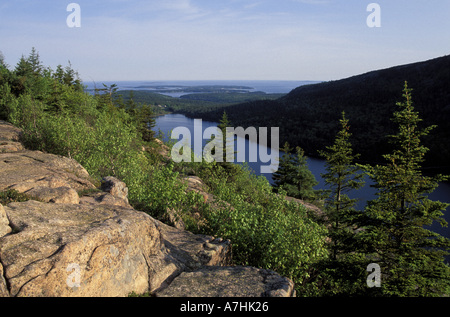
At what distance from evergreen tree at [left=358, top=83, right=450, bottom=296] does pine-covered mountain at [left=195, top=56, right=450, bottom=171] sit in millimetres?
95340

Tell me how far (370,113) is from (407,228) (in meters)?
152

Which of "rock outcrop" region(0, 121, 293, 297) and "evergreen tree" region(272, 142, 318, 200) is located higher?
"rock outcrop" region(0, 121, 293, 297)

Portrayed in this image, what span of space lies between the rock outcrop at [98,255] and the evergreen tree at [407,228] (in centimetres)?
775

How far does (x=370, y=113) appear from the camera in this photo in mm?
150375

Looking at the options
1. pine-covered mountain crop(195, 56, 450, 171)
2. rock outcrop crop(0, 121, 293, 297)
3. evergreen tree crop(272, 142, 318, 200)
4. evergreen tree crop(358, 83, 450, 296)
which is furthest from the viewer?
pine-covered mountain crop(195, 56, 450, 171)

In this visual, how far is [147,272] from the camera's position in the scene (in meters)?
8.80

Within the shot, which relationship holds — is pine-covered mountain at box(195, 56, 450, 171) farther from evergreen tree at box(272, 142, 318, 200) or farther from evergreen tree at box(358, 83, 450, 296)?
evergreen tree at box(358, 83, 450, 296)

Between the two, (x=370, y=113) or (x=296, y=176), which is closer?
(x=296, y=176)

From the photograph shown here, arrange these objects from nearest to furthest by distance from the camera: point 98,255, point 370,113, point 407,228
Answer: point 98,255
point 407,228
point 370,113

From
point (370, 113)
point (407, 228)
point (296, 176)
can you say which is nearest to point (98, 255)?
point (407, 228)

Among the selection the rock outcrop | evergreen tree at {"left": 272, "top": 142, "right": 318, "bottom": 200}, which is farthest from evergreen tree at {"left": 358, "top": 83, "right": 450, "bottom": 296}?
evergreen tree at {"left": 272, "top": 142, "right": 318, "bottom": 200}

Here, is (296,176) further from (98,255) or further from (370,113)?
(370,113)

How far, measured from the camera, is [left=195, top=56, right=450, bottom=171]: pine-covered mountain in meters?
114
